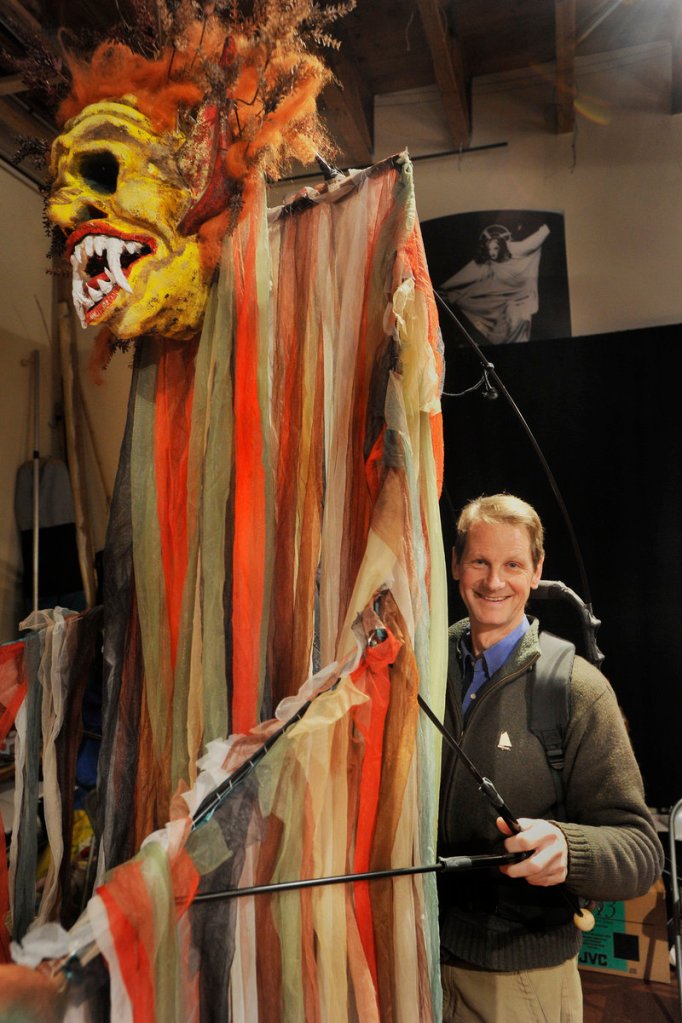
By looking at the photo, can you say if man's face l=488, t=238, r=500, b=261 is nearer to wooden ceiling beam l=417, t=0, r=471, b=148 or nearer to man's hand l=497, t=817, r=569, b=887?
wooden ceiling beam l=417, t=0, r=471, b=148

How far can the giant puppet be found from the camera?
87 cm

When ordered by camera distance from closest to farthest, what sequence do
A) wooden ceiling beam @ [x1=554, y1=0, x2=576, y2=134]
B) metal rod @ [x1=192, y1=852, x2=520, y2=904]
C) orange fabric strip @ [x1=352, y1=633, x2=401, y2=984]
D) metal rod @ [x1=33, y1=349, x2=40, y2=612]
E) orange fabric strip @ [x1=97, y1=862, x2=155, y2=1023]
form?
1. orange fabric strip @ [x1=97, y1=862, x2=155, y2=1023]
2. metal rod @ [x1=192, y1=852, x2=520, y2=904]
3. orange fabric strip @ [x1=352, y1=633, x2=401, y2=984]
4. wooden ceiling beam @ [x1=554, y1=0, x2=576, y2=134]
5. metal rod @ [x1=33, y1=349, x2=40, y2=612]

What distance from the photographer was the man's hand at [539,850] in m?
1.00

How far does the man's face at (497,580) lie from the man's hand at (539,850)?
0.40 metres

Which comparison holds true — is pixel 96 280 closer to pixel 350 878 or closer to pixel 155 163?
pixel 155 163

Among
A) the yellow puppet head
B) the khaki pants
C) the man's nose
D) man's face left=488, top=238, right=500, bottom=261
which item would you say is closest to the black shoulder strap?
the man's nose

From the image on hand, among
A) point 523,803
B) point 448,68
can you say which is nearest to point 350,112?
point 448,68

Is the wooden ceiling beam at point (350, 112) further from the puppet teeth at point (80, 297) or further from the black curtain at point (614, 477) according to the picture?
the puppet teeth at point (80, 297)

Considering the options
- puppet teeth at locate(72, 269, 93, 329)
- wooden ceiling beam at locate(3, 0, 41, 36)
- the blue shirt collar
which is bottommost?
the blue shirt collar

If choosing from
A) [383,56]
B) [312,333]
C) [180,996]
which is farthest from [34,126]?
[180,996]

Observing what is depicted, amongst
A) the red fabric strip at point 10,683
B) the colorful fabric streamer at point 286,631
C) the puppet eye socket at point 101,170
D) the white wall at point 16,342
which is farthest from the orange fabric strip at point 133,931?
the white wall at point 16,342

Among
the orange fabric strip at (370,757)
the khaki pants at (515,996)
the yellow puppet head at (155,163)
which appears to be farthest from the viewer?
the khaki pants at (515,996)

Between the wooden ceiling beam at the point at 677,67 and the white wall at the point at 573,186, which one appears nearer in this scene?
the wooden ceiling beam at the point at 677,67

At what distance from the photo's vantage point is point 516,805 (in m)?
1.29
